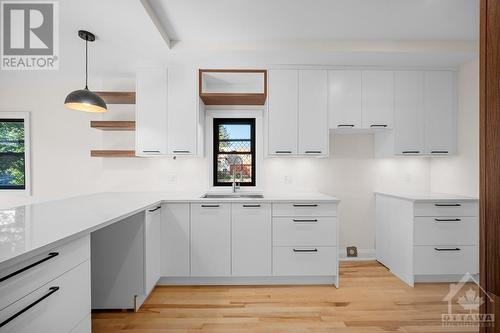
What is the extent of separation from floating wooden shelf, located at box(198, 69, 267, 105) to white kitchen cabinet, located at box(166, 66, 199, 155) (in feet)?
0.38

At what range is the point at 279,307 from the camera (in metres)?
2.24

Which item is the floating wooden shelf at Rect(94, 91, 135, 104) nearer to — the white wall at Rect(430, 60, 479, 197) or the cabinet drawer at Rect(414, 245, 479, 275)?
the cabinet drawer at Rect(414, 245, 479, 275)

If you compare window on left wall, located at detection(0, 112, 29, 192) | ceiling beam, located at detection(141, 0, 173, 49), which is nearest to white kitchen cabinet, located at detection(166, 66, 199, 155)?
ceiling beam, located at detection(141, 0, 173, 49)

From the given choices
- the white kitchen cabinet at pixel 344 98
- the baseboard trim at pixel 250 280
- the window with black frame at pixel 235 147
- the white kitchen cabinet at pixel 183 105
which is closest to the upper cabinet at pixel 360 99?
the white kitchen cabinet at pixel 344 98

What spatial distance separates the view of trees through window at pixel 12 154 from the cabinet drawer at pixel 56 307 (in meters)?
3.04

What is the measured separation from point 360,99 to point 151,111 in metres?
2.44

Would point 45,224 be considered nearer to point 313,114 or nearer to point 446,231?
point 313,114

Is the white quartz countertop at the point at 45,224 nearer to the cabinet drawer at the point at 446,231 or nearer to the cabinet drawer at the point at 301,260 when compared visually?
the cabinet drawer at the point at 301,260

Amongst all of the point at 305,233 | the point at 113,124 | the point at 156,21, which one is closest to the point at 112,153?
the point at 113,124

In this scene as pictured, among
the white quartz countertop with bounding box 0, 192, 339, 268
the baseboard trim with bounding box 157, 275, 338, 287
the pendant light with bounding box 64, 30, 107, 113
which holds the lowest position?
the baseboard trim with bounding box 157, 275, 338, 287

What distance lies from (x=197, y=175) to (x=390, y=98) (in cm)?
256

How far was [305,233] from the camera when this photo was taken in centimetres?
260

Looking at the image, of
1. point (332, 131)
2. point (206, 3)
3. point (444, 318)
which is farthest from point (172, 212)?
point (444, 318)

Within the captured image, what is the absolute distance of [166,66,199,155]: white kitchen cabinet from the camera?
2854 mm
